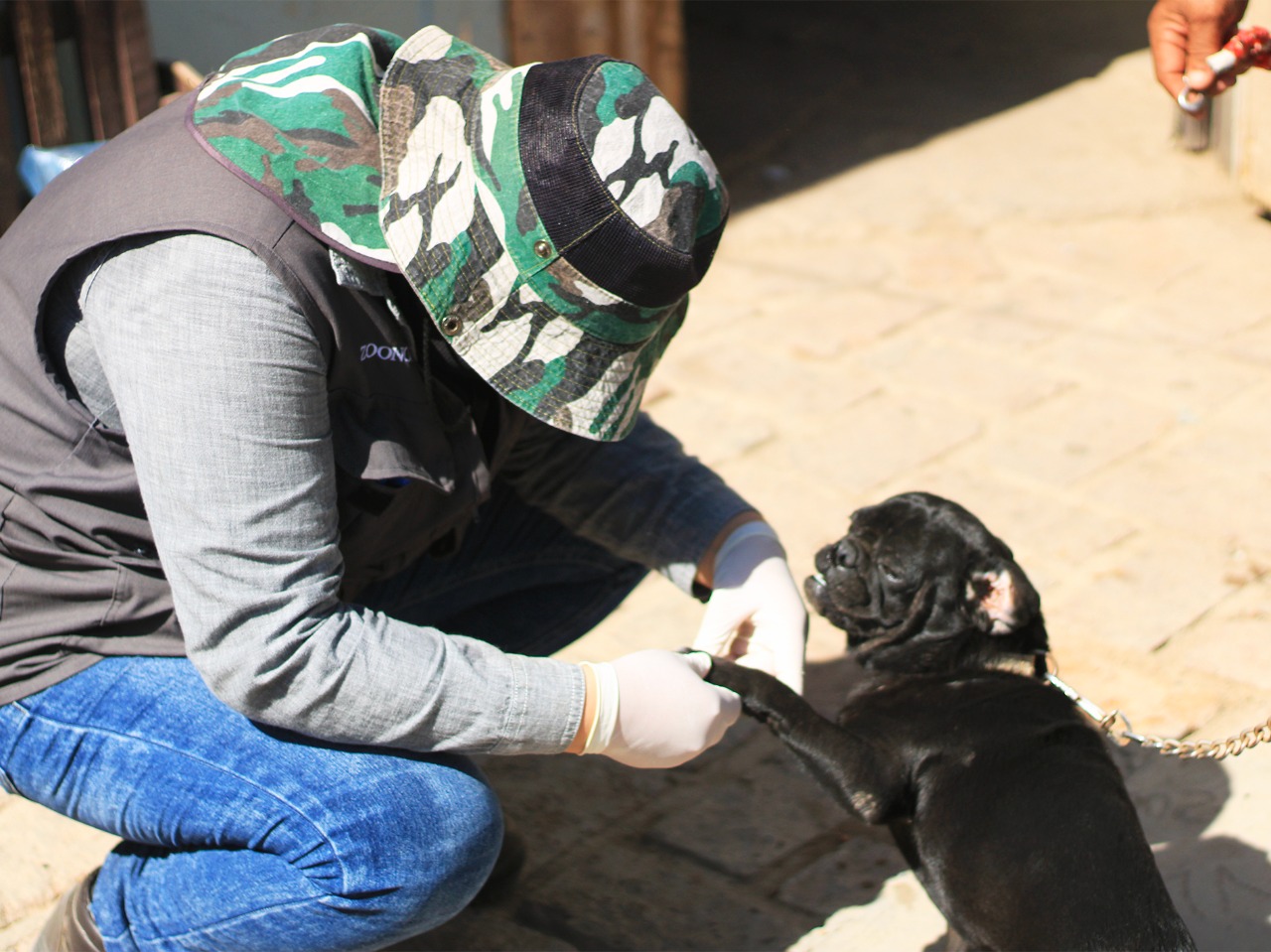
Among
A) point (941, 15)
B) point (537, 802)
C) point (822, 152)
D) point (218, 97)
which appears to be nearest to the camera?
point (218, 97)

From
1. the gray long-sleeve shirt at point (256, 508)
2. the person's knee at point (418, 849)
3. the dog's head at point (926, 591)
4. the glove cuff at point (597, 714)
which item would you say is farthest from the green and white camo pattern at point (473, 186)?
the dog's head at point (926, 591)

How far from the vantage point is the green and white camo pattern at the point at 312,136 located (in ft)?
6.29

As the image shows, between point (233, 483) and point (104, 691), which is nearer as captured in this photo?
point (233, 483)

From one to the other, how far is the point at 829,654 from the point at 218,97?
6.06 ft

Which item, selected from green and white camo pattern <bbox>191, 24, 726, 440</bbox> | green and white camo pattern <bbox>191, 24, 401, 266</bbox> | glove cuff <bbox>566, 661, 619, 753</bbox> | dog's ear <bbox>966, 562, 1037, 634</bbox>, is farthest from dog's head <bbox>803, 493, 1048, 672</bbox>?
green and white camo pattern <bbox>191, 24, 401, 266</bbox>

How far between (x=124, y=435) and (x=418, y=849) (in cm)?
71

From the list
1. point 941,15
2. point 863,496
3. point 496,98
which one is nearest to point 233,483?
point 496,98

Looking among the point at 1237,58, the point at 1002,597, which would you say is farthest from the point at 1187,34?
the point at 1002,597

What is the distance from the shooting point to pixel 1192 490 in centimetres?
375

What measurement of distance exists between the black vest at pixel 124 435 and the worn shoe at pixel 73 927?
0.35 meters

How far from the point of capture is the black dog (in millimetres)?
2148

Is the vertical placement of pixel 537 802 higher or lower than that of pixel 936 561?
lower

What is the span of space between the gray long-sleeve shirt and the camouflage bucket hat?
162 mm

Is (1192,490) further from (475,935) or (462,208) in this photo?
(462,208)
